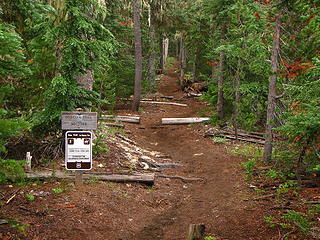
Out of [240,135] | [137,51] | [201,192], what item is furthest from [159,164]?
[137,51]

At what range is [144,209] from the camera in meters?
7.66

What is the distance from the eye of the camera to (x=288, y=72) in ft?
30.0

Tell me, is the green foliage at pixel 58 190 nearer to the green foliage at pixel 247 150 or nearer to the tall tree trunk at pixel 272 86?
the tall tree trunk at pixel 272 86

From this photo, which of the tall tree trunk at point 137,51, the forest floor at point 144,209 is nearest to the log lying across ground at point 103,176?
the forest floor at point 144,209

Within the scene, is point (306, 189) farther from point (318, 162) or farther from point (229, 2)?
point (229, 2)

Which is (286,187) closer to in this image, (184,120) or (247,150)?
(247,150)

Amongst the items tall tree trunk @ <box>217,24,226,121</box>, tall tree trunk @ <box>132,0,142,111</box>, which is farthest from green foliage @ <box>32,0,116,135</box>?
tall tree trunk @ <box>132,0,142,111</box>

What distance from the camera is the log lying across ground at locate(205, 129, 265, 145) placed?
1495 centimetres

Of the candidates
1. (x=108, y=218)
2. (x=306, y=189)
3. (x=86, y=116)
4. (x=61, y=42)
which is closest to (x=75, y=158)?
(x=86, y=116)

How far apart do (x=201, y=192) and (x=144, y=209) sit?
2253 millimetres

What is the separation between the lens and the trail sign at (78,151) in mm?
7625

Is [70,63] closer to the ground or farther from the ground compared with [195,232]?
farther from the ground

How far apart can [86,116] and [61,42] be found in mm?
2572

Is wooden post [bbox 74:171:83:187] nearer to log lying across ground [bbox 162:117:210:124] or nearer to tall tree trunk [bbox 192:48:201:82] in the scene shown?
log lying across ground [bbox 162:117:210:124]
